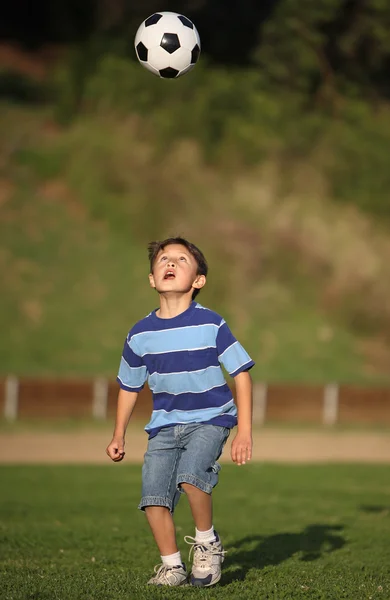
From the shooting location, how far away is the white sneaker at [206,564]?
5559 millimetres

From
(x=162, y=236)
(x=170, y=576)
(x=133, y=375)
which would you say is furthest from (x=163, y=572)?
(x=162, y=236)

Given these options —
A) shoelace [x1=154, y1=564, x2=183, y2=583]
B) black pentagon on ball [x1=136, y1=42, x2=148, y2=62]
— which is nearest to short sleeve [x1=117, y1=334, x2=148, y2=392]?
shoelace [x1=154, y1=564, x2=183, y2=583]

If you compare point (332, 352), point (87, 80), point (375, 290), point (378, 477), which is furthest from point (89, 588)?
point (87, 80)

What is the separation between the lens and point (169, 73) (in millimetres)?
8906

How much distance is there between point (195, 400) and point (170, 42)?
4.36m

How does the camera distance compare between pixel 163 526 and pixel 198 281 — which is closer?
pixel 163 526

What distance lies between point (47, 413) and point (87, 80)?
15.8 metres

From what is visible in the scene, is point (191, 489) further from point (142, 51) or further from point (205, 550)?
point (142, 51)

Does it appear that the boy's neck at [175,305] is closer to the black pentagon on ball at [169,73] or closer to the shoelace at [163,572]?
the shoelace at [163,572]

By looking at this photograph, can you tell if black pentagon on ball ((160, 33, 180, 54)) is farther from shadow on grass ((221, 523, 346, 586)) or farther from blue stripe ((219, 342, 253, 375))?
shadow on grass ((221, 523, 346, 586))

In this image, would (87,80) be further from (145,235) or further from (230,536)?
(230,536)

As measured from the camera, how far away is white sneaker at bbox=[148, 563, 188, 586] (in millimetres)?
5586

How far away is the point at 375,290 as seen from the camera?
30.5 meters

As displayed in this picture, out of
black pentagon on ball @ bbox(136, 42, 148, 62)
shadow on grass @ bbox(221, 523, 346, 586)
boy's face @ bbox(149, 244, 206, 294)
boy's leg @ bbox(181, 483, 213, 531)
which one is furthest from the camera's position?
black pentagon on ball @ bbox(136, 42, 148, 62)
